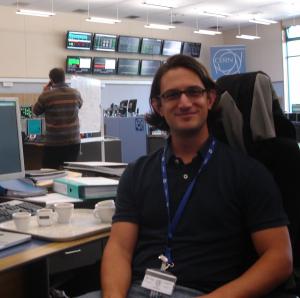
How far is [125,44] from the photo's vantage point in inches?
411

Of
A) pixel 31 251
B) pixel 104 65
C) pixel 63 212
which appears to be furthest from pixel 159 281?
pixel 104 65

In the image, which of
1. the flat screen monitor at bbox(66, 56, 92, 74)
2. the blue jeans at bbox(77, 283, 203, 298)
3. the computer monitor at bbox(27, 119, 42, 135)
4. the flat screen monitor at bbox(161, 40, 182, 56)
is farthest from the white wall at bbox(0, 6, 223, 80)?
the blue jeans at bbox(77, 283, 203, 298)

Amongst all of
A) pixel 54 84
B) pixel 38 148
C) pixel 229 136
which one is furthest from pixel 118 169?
pixel 38 148

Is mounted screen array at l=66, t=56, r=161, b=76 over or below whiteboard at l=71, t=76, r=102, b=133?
over

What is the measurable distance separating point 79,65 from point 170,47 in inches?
99.1

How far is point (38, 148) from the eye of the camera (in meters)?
5.96

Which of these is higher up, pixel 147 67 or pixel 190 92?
pixel 147 67

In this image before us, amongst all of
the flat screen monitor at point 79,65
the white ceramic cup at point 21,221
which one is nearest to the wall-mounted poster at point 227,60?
the flat screen monitor at point 79,65

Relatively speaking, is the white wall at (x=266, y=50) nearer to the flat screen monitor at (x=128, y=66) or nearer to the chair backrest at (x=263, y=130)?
the flat screen monitor at (x=128, y=66)

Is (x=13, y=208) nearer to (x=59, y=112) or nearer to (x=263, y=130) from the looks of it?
(x=263, y=130)

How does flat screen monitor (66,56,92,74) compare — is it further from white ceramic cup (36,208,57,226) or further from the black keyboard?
white ceramic cup (36,208,57,226)

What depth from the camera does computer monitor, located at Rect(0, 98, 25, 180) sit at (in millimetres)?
2164

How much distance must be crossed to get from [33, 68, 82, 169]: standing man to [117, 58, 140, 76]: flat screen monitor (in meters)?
5.41

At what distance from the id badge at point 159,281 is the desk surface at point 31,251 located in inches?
10.0
